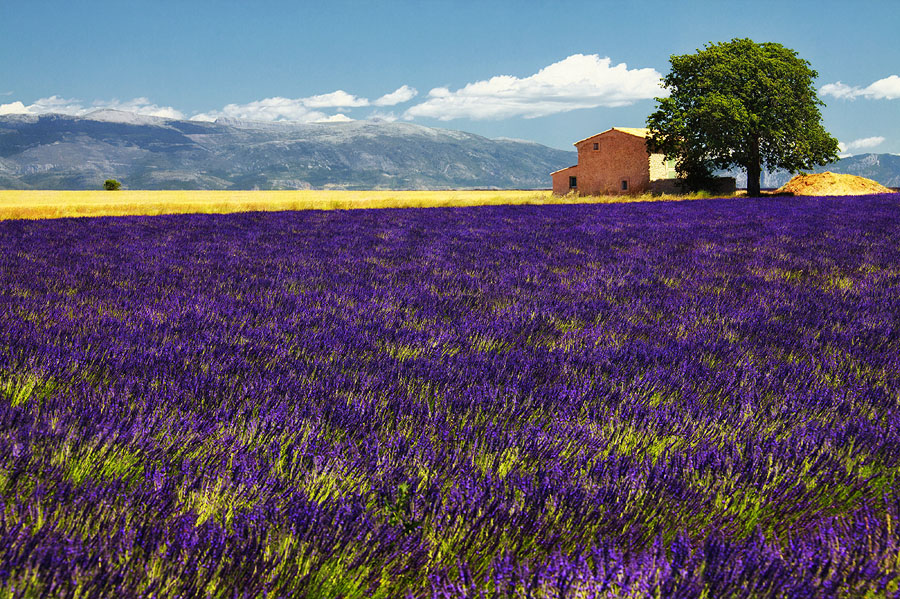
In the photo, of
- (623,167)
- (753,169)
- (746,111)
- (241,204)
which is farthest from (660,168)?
(241,204)

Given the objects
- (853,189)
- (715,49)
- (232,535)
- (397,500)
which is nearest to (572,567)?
(397,500)

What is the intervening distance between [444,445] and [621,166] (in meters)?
47.8

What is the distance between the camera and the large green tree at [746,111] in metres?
34.2

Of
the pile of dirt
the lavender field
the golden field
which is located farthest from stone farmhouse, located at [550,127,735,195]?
the lavender field

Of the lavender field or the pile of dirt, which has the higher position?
the pile of dirt

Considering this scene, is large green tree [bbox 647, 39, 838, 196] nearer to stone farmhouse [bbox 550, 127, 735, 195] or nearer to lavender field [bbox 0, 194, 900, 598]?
stone farmhouse [bbox 550, 127, 735, 195]

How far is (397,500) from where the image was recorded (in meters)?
1.55

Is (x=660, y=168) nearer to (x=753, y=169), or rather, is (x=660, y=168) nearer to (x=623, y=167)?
(x=623, y=167)

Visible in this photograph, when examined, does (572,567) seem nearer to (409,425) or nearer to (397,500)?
(397,500)

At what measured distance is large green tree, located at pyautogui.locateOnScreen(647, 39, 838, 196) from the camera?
3419 cm

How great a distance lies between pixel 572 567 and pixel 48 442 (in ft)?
4.95

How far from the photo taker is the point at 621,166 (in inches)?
1816

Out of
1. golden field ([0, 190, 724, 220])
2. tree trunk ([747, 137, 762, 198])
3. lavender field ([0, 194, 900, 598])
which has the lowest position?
lavender field ([0, 194, 900, 598])

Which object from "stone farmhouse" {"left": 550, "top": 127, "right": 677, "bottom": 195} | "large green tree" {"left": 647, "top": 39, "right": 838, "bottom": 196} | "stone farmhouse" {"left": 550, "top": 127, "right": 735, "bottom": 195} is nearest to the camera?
"large green tree" {"left": 647, "top": 39, "right": 838, "bottom": 196}
